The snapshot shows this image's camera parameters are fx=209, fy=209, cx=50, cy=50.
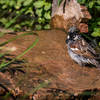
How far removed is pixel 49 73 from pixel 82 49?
3.24 ft

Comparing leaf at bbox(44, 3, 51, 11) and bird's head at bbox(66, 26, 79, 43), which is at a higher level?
leaf at bbox(44, 3, 51, 11)

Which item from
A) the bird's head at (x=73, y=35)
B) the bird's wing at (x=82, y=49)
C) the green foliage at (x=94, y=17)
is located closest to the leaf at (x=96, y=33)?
the green foliage at (x=94, y=17)

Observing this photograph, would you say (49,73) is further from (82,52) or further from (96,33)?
(96,33)

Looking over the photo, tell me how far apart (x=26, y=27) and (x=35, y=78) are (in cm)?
362

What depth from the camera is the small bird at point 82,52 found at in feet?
14.7

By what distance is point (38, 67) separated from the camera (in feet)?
13.3

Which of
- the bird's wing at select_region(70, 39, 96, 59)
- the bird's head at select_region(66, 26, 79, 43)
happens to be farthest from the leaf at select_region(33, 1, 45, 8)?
the bird's wing at select_region(70, 39, 96, 59)

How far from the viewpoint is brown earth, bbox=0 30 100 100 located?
344 cm

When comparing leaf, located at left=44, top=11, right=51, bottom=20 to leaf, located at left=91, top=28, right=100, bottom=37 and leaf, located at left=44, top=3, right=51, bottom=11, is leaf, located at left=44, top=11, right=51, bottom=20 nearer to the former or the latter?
leaf, located at left=44, top=3, right=51, bottom=11

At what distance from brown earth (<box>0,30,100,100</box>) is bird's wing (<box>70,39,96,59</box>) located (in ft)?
0.85

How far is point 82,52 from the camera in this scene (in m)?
4.50

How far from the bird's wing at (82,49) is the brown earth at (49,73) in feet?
0.85

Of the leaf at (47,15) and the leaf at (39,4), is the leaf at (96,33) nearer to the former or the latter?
the leaf at (47,15)

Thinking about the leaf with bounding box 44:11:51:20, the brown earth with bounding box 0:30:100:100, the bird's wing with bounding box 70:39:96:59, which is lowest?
the brown earth with bounding box 0:30:100:100
